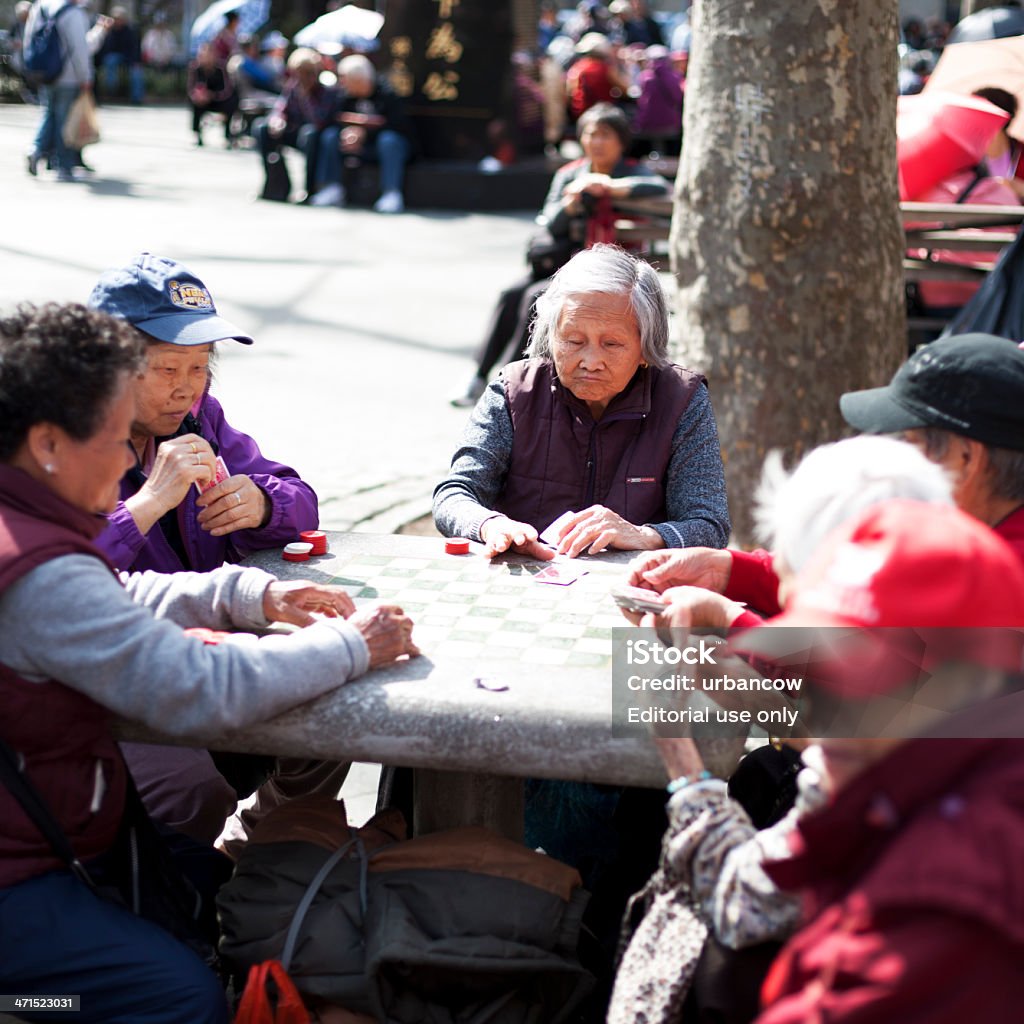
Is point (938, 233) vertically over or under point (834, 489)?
under

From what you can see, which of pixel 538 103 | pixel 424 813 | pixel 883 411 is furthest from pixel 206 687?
pixel 538 103

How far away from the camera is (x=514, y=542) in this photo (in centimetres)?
294

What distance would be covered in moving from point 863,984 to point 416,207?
14.3 meters

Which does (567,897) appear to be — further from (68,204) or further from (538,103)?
(538,103)

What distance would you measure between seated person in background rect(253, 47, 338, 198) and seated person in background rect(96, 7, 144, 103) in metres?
13.5

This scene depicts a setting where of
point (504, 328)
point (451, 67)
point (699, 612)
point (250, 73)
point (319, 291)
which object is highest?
point (451, 67)

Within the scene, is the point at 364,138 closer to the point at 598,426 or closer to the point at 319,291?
the point at 319,291

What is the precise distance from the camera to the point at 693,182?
16.9 ft

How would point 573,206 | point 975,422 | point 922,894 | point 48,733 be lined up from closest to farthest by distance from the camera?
point 922,894 < point 48,733 < point 975,422 < point 573,206

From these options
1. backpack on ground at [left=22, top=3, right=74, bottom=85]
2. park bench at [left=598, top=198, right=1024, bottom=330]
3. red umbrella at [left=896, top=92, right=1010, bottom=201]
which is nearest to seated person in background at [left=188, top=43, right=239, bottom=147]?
backpack on ground at [left=22, top=3, right=74, bottom=85]

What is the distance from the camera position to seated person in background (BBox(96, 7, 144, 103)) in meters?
27.5

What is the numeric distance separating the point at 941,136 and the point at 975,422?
4964mm

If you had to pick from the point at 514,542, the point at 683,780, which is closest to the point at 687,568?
the point at 514,542

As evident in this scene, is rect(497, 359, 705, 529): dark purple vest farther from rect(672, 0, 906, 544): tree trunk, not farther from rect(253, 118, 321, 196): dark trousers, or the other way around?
rect(253, 118, 321, 196): dark trousers
